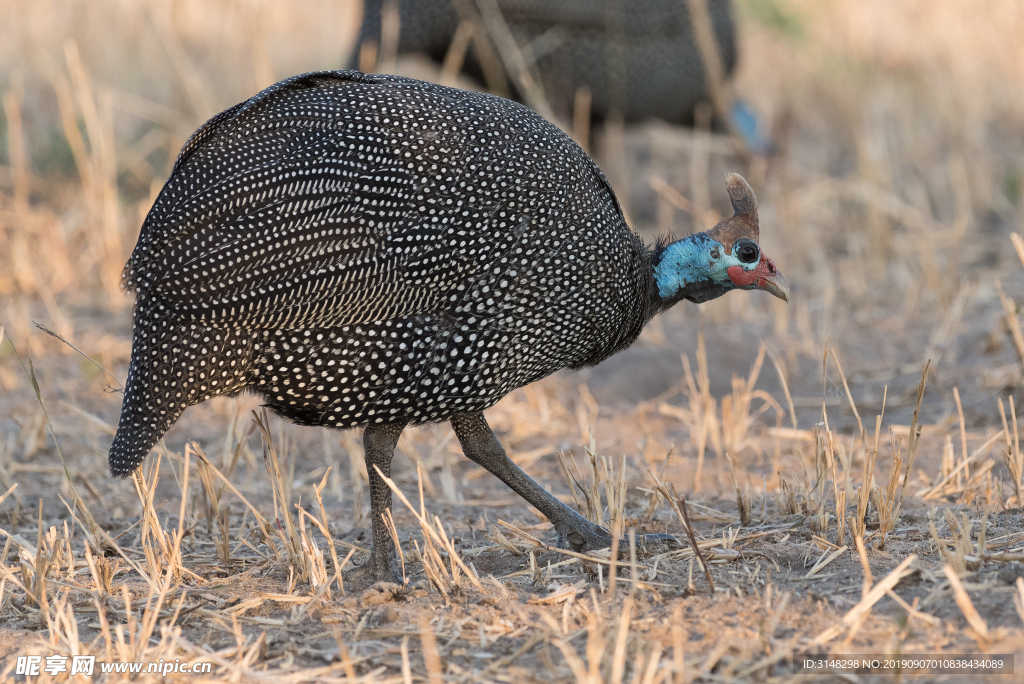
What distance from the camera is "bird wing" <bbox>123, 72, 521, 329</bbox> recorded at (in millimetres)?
2537

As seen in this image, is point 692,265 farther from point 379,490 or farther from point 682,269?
point 379,490

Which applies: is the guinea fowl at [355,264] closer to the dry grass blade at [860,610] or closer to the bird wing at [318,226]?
the bird wing at [318,226]

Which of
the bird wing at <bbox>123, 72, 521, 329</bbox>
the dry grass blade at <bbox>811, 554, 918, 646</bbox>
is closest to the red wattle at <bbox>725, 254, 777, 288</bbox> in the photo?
the bird wing at <bbox>123, 72, 521, 329</bbox>

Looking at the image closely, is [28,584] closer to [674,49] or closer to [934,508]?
[934,508]

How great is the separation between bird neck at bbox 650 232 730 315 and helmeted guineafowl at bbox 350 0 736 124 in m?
3.15

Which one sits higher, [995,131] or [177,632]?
[995,131]

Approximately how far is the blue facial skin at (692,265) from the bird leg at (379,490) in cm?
88

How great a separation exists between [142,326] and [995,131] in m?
6.24

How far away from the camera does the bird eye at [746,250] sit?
3016 mm

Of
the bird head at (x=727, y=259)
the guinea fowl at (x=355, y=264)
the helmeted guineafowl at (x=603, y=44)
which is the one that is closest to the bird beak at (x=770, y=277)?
the bird head at (x=727, y=259)

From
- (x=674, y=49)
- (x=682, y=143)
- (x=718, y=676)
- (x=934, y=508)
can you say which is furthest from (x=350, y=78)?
(x=682, y=143)

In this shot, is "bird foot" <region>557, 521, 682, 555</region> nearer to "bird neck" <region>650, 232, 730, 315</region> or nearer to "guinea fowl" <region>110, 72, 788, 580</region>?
"guinea fowl" <region>110, 72, 788, 580</region>

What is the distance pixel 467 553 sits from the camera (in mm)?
2918

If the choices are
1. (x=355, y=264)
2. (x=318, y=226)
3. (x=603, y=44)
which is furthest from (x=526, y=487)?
(x=603, y=44)
